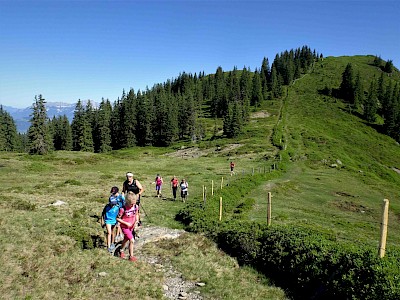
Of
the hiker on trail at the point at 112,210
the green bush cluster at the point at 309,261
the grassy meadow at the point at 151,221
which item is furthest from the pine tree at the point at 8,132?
the green bush cluster at the point at 309,261

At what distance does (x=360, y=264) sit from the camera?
9.74 meters

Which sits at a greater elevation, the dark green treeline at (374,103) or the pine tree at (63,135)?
the dark green treeline at (374,103)

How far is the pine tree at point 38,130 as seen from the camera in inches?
3157

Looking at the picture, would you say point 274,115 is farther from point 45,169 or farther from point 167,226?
point 167,226

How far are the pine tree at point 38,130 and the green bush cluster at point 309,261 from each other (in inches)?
2934

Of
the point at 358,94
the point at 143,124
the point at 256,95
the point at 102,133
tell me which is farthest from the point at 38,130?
the point at 358,94

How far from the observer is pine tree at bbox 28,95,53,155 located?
263 ft

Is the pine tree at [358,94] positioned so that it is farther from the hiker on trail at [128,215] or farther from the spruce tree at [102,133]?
the hiker on trail at [128,215]

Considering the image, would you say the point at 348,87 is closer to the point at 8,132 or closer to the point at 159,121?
the point at 159,121

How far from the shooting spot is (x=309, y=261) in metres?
11.6

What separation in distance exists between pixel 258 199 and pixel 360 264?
22.8 m

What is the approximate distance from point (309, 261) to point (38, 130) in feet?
278

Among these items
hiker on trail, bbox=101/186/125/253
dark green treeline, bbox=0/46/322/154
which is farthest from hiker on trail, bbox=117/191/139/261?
dark green treeline, bbox=0/46/322/154

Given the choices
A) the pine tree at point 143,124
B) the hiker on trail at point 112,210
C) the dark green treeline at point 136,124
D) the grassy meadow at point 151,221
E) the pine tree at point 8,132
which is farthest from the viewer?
the pine tree at point 143,124
